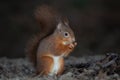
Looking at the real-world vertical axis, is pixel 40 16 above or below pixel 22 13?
below

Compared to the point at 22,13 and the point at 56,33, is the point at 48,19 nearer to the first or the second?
the point at 56,33

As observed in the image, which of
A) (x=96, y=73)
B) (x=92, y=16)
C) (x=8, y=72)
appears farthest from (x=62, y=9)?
(x=96, y=73)

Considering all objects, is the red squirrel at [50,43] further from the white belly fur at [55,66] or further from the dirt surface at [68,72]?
the dirt surface at [68,72]

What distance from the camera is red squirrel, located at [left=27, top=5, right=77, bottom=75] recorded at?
6746 millimetres

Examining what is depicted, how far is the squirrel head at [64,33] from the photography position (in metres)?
6.74

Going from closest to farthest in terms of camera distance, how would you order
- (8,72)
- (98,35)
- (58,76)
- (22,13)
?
(58,76) < (8,72) < (98,35) < (22,13)

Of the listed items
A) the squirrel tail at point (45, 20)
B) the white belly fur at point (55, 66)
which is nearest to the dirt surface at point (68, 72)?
the white belly fur at point (55, 66)

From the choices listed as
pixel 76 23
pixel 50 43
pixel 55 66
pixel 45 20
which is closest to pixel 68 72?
pixel 55 66

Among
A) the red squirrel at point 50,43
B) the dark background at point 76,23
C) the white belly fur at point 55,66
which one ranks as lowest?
the white belly fur at point 55,66

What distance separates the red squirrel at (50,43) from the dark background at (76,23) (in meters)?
5.55

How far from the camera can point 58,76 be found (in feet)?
21.9

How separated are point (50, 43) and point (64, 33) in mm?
171

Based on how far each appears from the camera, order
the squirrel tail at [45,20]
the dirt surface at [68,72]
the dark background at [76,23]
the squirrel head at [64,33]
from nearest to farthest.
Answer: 1. the dirt surface at [68,72]
2. the squirrel head at [64,33]
3. the squirrel tail at [45,20]
4. the dark background at [76,23]

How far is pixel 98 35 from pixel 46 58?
683 cm
